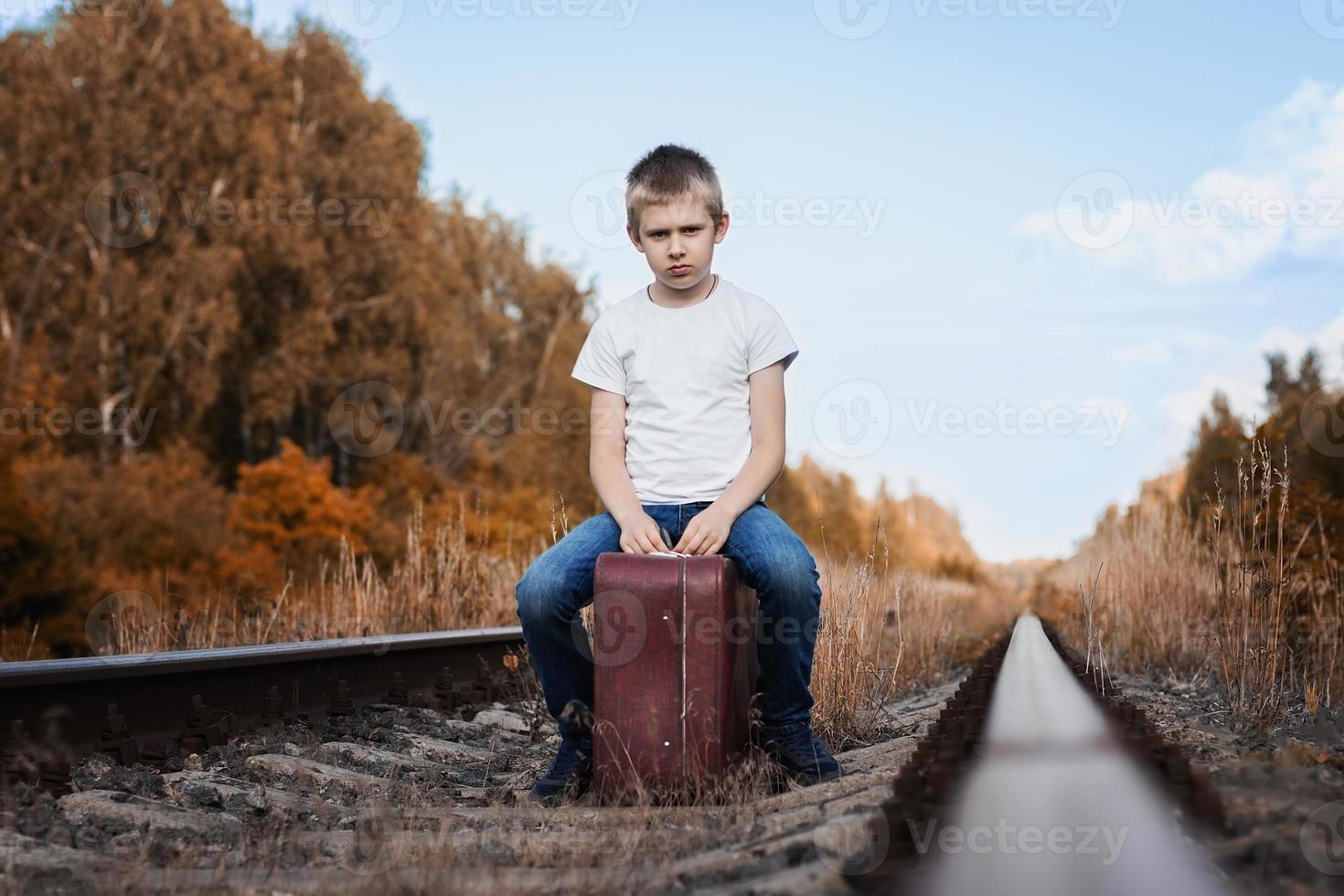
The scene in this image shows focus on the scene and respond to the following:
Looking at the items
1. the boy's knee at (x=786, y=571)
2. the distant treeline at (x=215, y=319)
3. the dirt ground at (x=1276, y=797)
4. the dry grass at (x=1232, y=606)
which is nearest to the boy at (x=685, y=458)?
the boy's knee at (x=786, y=571)

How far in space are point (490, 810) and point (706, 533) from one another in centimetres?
89

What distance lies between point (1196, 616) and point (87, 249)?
25.2 metres

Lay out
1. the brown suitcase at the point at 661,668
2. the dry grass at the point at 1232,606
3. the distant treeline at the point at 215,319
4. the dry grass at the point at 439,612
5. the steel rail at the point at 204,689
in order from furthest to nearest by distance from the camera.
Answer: the distant treeline at the point at 215,319 < the dry grass at the point at 439,612 < the dry grass at the point at 1232,606 < the steel rail at the point at 204,689 < the brown suitcase at the point at 661,668

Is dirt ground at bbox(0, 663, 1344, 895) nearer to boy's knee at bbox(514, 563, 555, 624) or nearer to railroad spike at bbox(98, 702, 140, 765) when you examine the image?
railroad spike at bbox(98, 702, 140, 765)

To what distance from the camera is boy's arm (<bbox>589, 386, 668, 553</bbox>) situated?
3.26m

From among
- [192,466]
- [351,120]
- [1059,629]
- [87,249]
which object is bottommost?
[1059,629]

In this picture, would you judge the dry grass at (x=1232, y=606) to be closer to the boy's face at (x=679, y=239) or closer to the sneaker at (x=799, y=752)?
the sneaker at (x=799, y=752)

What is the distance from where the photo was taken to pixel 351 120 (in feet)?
101

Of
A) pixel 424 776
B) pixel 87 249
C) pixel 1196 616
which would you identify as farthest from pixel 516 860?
pixel 87 249

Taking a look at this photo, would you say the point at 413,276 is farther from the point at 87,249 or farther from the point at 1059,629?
the point at 1059,629

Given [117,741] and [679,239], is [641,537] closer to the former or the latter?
[679,239]

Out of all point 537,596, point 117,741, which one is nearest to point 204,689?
point 117,741

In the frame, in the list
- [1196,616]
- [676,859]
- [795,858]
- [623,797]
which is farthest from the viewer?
[1196,616]

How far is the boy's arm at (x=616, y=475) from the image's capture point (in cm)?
326
